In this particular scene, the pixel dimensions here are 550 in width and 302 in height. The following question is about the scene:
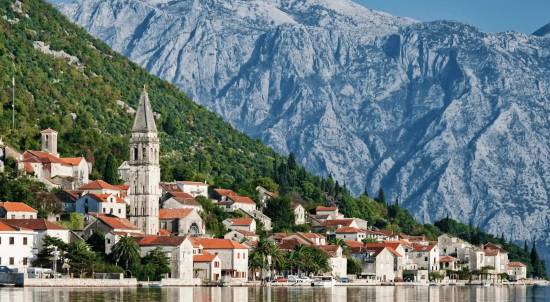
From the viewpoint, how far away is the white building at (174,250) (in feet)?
438

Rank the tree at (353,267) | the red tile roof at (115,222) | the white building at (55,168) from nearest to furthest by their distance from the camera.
Answer: the red tile roof at (115,222) < the white building at (55,168) < the tree at (353,267)

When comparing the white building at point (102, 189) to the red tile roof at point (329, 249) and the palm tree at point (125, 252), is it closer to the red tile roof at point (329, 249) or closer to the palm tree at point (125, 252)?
the palm tree at point (125, 252)

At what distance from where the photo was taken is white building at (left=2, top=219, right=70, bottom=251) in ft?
412

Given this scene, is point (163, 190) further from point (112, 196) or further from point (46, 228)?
point (46, 228)

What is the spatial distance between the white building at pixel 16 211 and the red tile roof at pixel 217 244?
64.5 feet

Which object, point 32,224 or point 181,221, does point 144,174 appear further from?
point 32,224

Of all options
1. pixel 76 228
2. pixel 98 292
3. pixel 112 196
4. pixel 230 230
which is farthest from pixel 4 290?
pixel 230 230

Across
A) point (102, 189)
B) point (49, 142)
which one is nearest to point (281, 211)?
point (49, 142)

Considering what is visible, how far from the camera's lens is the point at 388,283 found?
174 metres

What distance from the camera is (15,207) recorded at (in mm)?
134250

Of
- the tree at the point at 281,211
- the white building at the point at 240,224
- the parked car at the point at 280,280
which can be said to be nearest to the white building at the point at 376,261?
the tree at the point at 281,211

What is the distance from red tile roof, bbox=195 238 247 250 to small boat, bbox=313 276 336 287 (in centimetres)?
932

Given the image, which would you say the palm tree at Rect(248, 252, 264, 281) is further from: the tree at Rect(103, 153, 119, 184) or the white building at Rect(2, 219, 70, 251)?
the white building at Rect(2, 219, 70, 251)

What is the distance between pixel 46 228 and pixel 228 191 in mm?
62357
